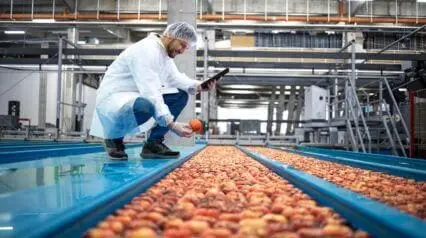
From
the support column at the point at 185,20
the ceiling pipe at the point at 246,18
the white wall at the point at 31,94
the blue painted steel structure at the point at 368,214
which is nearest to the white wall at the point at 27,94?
the white wall at the point at 31,94

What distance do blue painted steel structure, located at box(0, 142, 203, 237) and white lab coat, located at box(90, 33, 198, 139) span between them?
1.81 feet

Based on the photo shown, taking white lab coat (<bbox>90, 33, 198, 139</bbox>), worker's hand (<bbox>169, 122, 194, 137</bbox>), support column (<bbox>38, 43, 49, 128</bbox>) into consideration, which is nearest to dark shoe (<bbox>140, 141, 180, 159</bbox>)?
white lab coat (<bbox>90, 33, 198, 139</bbox>)

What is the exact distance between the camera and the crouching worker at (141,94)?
257cm

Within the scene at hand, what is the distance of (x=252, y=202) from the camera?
1433 mm

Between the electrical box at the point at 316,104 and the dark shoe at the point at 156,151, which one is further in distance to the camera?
the electrical box at the point at 316,104

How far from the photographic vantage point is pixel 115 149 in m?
2.87

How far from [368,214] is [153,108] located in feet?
5.84

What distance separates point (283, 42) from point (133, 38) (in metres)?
4.69

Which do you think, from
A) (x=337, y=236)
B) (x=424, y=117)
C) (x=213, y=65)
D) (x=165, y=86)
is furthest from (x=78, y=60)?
(x=337, y=236)

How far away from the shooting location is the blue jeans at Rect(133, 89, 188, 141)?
8.46ft

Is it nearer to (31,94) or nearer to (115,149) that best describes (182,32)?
(115,149)

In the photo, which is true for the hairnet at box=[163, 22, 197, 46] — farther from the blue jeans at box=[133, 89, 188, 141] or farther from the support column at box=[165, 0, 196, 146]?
the support column at box=[165, 0, 196, 146]

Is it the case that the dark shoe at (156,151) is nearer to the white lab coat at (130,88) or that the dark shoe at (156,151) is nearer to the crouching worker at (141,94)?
the crouching worker at (141,94)

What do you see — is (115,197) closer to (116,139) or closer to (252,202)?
(252,202)
